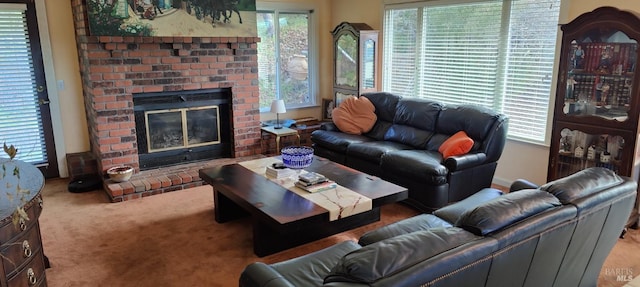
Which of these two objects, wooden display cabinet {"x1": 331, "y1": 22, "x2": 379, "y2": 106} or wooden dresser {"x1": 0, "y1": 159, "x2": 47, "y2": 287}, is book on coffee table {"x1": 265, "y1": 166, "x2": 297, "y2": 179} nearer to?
wooden dresser {"x1": 0, "y1": 159, "x2": 47, "y2": 287}

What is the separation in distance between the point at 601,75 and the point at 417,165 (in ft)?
5.46

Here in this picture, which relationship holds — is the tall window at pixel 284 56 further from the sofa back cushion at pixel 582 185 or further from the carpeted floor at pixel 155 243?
the sofa back cushion at pixel 582 185

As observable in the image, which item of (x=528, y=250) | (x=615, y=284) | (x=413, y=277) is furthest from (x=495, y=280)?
(x=615, y=284)

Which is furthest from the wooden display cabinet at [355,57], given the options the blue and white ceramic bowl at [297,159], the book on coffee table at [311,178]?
the book on coffee table at [311,178]

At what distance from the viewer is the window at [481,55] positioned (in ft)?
14.5

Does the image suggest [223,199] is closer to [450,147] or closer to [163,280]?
[163,280]

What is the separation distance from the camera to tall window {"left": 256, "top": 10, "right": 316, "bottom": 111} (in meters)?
6.24

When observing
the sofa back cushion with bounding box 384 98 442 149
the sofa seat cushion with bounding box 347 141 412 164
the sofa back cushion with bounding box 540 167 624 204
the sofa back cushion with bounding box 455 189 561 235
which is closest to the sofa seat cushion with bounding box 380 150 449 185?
the sofa seat cushion with bounding box 347 141 412 164

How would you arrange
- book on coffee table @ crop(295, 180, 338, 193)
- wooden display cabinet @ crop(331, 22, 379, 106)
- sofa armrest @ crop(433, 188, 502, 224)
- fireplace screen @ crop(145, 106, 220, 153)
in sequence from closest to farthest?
sofa armrest @ crop(433, 188, 502, 224), book on coffee table @ crop(295, 180, 338, 193), fireplace screen @ crop(145, 106, 220, 153), wooden display cabinet @ crop(331, 22, 379, 106)

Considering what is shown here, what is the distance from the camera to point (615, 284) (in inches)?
116

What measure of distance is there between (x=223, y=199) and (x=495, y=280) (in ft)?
8.53

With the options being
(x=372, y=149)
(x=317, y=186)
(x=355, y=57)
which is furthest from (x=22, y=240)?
(x=355, y=57)

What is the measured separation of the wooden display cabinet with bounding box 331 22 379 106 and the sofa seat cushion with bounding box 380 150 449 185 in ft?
6.08

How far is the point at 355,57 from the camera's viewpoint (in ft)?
19.9
